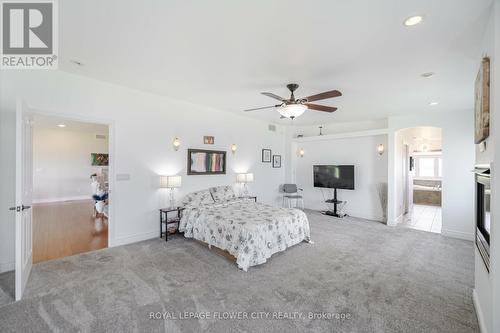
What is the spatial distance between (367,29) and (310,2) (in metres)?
0.74

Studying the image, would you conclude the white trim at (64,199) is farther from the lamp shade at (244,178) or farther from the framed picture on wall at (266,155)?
the framed picture on wall at (266,155)

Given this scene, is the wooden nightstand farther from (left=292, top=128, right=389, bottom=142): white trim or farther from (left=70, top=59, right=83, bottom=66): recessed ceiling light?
(left=292, top=128, right=389, bottom=142): white trim

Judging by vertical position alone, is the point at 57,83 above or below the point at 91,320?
above

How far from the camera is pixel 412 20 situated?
2023 millimetres

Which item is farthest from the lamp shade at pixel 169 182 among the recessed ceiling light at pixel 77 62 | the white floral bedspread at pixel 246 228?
the recessed ceiling light at pixel 77 62

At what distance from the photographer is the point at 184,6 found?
6.28 ft

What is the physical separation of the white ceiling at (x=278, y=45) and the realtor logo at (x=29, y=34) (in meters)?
0.12

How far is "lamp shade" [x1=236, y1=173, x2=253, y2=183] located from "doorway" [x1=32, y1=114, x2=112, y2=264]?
3.17 metres

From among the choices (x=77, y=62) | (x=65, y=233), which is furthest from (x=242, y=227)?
(x=65, y=233)

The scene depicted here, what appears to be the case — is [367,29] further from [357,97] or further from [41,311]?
[41,311]

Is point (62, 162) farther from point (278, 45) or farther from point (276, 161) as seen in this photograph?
point (278, 45)

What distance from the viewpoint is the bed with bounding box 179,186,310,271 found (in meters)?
3.25

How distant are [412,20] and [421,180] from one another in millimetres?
9906

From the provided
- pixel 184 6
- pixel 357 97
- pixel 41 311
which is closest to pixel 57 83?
pixel 184 6
